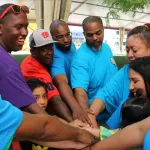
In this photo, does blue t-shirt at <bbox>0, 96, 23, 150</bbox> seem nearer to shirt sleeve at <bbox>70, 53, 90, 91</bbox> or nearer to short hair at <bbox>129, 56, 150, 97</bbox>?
short hair at <bbox>129, 56, 150, 97</bbox>

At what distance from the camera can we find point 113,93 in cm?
160

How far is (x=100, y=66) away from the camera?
6.24 ft

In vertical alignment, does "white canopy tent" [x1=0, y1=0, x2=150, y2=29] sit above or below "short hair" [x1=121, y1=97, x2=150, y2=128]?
above

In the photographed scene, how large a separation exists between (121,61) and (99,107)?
159 centimetres

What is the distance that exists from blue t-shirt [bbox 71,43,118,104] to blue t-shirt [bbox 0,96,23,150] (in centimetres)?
107

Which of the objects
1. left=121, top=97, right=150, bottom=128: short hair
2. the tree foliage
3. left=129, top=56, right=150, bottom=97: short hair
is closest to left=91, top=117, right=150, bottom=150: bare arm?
left=121, top=97, right=150, bottom=128: short hair

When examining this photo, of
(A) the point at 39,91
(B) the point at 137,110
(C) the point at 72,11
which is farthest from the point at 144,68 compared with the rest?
(C) the point at 72,11

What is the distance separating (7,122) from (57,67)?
124 centimetres

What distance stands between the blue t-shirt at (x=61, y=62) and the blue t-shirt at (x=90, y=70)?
11cm

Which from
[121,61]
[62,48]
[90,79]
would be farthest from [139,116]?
[121,61]

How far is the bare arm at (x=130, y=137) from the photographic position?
96cm

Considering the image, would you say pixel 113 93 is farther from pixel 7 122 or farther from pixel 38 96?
pixel 7 122

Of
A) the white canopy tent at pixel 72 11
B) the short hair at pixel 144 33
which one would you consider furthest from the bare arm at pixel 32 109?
the white canopy tent at pixel 72 11

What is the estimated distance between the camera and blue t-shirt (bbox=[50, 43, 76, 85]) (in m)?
1.89
